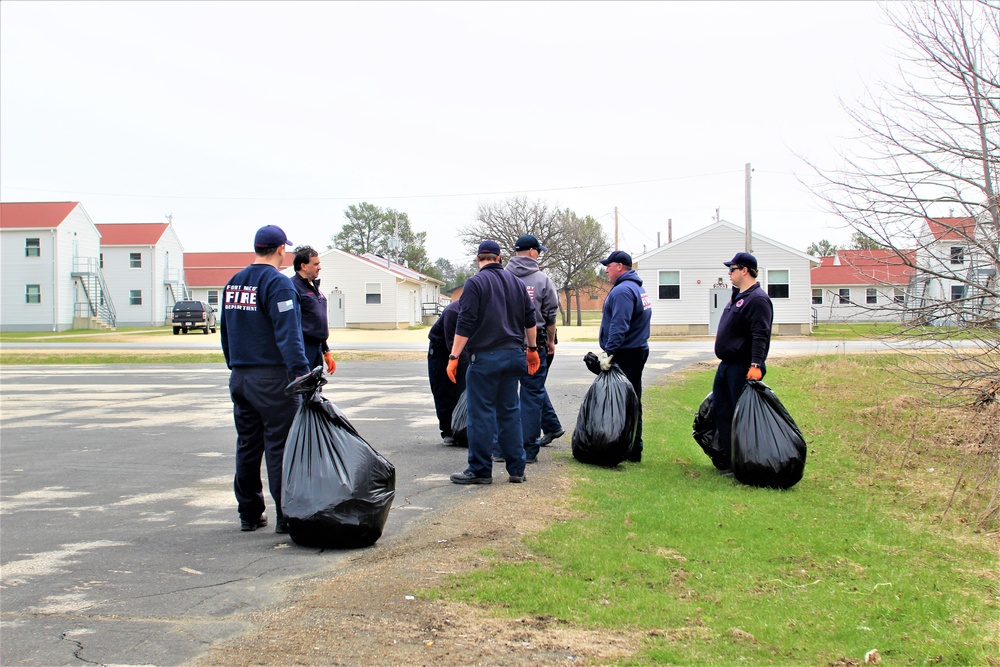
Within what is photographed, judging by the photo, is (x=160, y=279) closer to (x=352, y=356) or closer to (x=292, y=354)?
(x=352, y=356)

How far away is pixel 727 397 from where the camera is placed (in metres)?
7.79

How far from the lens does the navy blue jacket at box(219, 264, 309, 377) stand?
5.60 m

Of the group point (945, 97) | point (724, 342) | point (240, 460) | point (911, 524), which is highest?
point (945, 97)

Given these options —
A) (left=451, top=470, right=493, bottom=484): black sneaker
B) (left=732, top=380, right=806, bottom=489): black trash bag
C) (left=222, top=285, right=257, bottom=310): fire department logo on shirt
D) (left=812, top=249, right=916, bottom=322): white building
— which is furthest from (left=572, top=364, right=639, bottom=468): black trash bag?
(left=222, top=285, right=257, bottom=310): fire department logo on shirt

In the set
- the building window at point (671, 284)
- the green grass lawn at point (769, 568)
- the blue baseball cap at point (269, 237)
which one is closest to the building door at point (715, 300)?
the building window at point (671, 284)

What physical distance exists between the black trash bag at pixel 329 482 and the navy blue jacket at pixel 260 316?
41cm

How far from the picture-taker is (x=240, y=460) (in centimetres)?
584

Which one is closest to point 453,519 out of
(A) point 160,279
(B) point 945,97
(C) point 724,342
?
(C) point 724,342

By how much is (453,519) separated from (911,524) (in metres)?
3.20

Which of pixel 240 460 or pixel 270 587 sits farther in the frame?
pixel 240 460

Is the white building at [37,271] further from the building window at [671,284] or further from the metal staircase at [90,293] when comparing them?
the building window at [671,284]

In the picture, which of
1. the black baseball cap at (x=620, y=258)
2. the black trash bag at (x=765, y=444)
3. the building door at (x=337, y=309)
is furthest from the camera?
the building door at (x=337, y=309)

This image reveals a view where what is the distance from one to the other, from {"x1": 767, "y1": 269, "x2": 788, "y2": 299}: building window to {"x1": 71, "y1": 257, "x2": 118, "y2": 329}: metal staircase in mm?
41545

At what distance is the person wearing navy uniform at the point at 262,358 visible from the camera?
5613 millimetres
